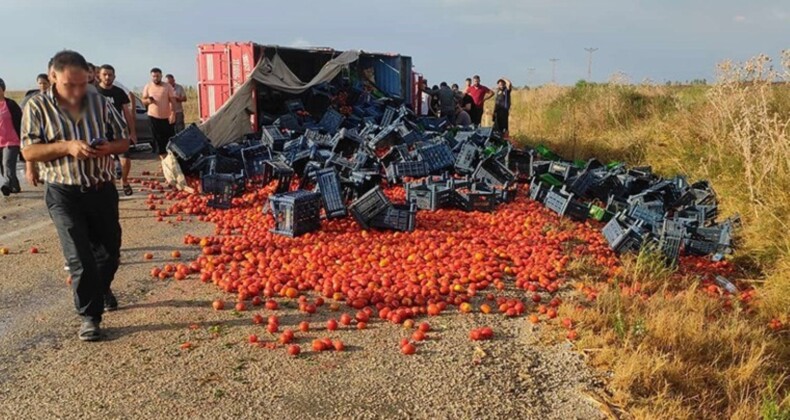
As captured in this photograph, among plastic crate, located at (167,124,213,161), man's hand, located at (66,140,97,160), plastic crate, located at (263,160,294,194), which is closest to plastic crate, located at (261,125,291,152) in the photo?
plastic crate, located at (167,124,213,161)

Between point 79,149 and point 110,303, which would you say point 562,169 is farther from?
point 79,149

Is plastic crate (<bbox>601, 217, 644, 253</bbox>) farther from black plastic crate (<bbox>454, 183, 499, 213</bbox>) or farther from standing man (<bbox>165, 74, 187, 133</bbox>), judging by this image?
standing man (<bbox>165, 74, 187, 133</bbox>)

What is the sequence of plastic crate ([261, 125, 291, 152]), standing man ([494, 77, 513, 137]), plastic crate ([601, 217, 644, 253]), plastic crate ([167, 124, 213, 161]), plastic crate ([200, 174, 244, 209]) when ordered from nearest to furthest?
plastic crate ([601, 217, 644, 253]) < plastic crate ([200, 174, 244, 209]) < plastic crate ([167, 124, 213, 161]) < plastic crate ([261, 125, 291, 152]) < standing man ([494, 77, 513, 137])

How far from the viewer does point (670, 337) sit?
4637 millimetres

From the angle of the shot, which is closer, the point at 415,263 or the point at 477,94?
the point at 415,263

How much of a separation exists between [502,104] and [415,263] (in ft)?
44.4

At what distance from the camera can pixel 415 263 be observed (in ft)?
21.5

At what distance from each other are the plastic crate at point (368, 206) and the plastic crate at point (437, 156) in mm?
3539

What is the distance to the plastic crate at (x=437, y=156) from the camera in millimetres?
11352

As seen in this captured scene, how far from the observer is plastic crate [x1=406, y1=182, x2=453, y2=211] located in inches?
352

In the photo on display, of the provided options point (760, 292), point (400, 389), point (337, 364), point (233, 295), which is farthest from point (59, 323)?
point (760, 292)

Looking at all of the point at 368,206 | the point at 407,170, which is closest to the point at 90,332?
the point at 368,206

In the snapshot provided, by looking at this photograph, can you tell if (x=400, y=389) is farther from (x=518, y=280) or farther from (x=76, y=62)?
(x=76, y=62)

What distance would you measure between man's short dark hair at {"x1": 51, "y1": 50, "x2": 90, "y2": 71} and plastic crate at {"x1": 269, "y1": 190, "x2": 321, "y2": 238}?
3.32 meters
